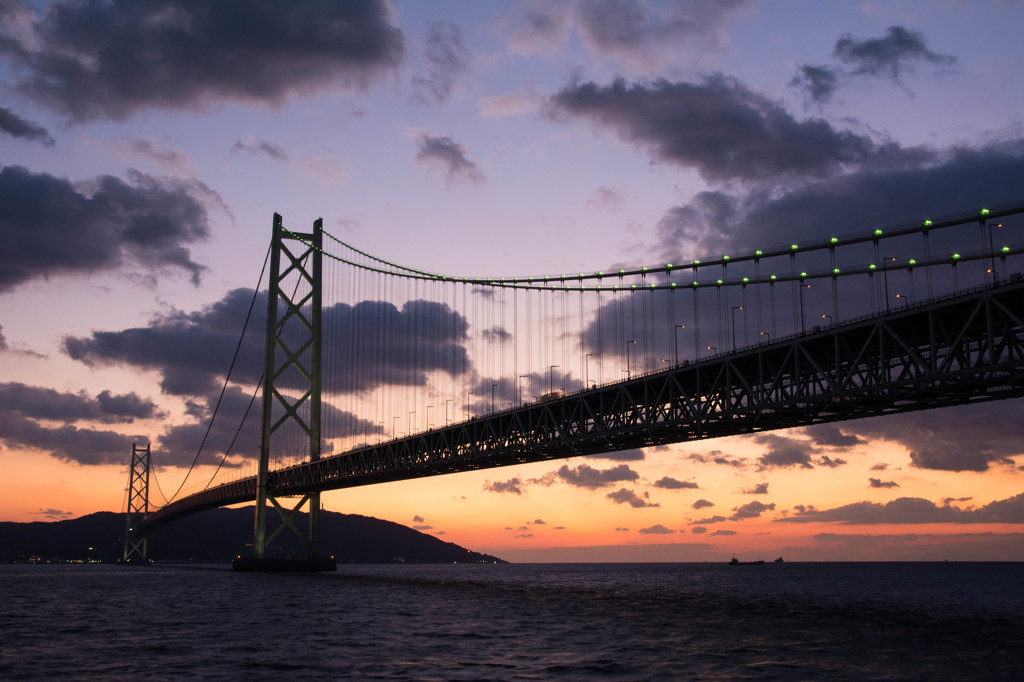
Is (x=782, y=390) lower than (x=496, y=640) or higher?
higher

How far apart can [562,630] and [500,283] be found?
1804 inches

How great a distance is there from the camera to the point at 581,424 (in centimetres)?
5900

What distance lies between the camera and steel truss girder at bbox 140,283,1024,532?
118 ft

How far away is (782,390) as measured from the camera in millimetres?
45312

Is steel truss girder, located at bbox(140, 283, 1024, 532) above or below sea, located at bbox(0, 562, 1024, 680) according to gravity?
above

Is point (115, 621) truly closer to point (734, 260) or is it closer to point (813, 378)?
point (813, 378)

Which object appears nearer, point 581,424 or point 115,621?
point 115,621

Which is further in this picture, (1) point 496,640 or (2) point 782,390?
(2) point 782,390

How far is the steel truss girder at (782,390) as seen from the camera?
36.0 m

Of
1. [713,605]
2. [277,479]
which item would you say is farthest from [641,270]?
[277,479]

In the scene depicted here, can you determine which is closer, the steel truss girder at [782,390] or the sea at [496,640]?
the sea at [496,640]

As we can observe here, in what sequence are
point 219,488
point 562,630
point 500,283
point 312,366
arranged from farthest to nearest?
point 219,488, point 312,366, point 500,283, point 562,630

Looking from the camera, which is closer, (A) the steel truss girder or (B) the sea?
(B) the sea

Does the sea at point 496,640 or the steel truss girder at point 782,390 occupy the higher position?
the steel truss girder at point 782,390
